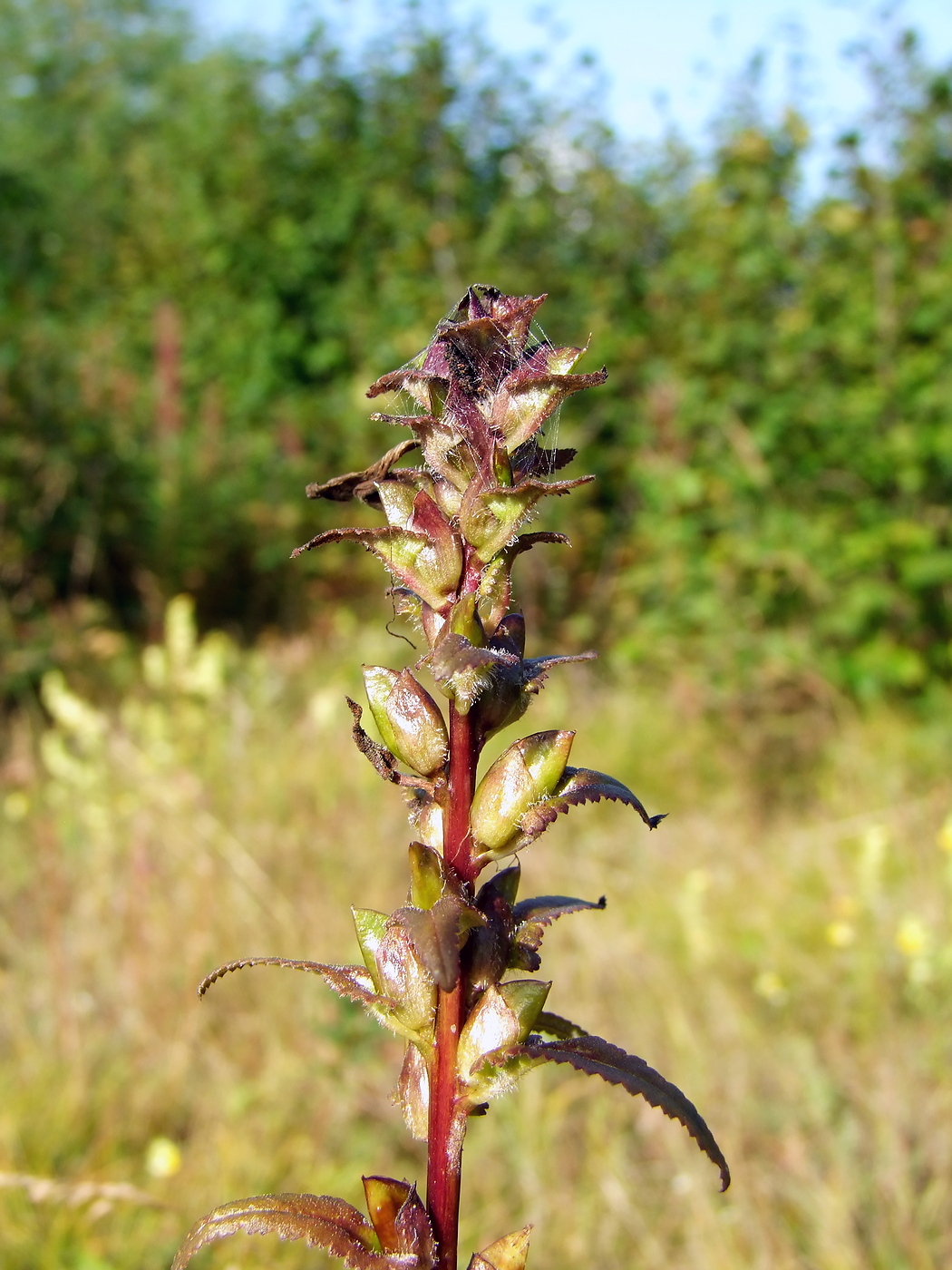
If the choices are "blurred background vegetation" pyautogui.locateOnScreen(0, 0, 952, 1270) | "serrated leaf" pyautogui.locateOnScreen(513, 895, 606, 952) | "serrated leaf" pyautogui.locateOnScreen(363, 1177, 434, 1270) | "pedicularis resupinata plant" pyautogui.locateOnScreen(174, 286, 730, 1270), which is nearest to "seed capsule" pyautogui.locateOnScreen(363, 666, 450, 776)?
"pedicularis resupinata plant" pyautogui.locateOnScreen(174, 286, 730, 1270)

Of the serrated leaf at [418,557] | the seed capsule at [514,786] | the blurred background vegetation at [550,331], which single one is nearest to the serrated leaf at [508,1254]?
the seed capsule at [514,786]

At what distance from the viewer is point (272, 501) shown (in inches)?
265

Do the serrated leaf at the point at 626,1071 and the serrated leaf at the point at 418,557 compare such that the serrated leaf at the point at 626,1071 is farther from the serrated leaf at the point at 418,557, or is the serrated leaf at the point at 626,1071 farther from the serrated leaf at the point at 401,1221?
the serrated leaf at the point at 418,557

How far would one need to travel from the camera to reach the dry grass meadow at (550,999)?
209cm

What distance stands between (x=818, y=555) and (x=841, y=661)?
464mm

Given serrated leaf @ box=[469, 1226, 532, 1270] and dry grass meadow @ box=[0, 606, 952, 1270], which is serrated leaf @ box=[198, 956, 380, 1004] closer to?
serrated leaf @ box=[469, 1226, 532, 1270]

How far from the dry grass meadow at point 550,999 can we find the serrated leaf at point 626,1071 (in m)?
0.85

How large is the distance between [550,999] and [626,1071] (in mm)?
2398

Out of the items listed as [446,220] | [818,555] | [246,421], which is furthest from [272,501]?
[818,555]

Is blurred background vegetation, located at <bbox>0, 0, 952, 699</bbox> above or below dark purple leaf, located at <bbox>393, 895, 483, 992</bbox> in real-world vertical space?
above

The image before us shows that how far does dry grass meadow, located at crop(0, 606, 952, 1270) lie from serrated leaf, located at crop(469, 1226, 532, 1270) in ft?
2.49

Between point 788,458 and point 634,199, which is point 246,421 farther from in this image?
point 788,458

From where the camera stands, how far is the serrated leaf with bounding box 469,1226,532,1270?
0.63m

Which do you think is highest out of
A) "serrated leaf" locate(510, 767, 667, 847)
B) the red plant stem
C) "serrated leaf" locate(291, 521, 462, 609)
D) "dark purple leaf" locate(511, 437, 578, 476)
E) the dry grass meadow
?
the dry grass meadow
